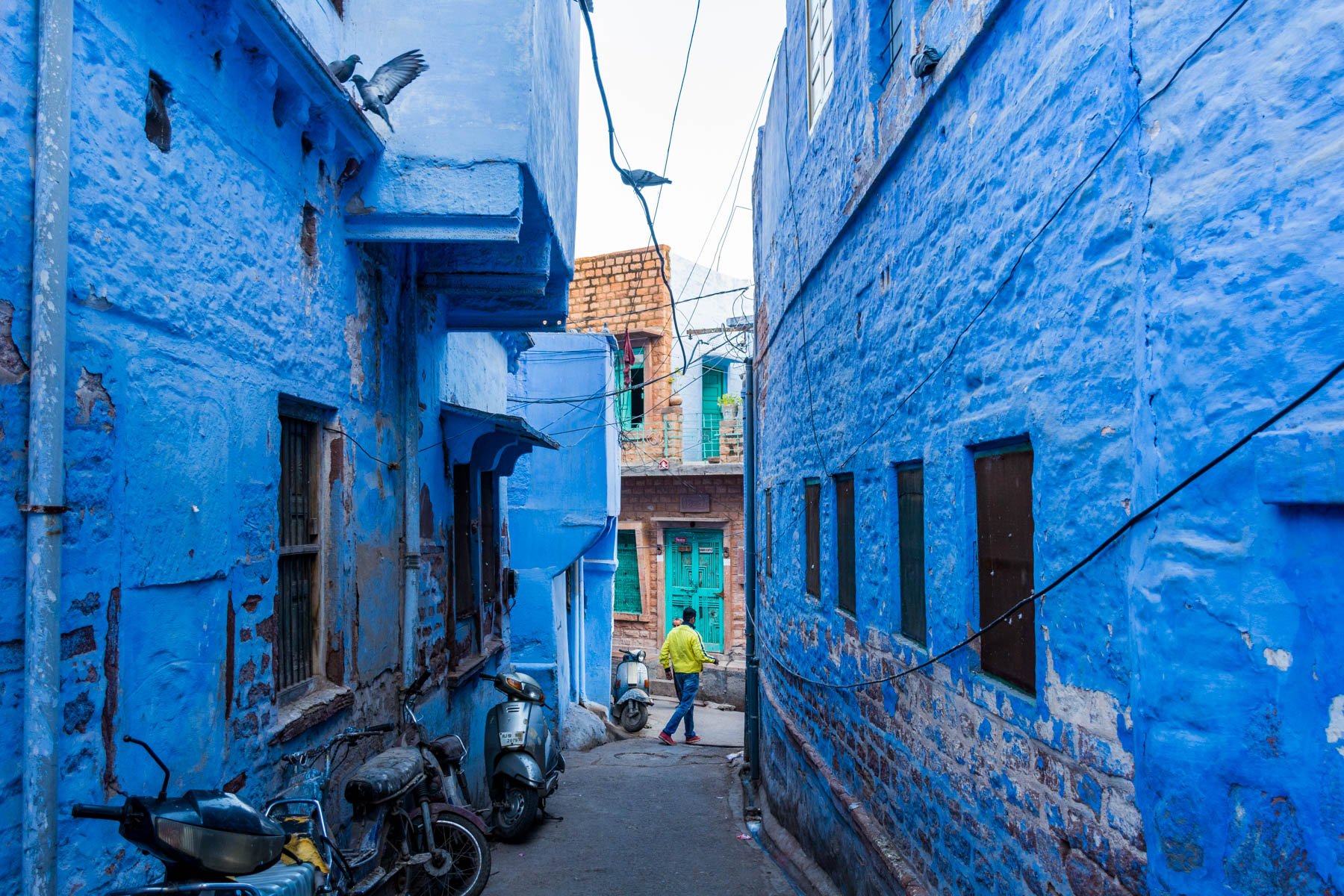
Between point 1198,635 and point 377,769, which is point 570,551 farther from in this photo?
point 1198,635

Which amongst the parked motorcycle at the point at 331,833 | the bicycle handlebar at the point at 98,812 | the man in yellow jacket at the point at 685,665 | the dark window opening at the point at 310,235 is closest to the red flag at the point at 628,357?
the man in yellow jacket at the point at 685,665

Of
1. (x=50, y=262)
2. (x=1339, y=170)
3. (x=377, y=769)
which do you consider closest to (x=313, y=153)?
(x=50, y=262)

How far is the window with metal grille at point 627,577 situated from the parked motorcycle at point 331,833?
48.2ft

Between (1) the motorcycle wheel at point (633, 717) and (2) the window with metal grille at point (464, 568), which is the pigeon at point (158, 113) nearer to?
(2) the window with metal grille at point (464, 568)

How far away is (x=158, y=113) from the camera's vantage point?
3.62 metres

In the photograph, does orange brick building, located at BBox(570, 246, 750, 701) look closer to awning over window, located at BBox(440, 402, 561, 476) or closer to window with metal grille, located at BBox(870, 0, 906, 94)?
awning over window, located at BBox(440, 402, 561, 476)

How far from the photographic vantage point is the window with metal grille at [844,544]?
21.0ft

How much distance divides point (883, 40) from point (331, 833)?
547 cm

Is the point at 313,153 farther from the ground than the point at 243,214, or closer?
farther from the ground

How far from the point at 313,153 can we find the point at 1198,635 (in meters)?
4.72

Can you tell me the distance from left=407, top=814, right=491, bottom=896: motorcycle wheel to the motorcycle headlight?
2.52 metres

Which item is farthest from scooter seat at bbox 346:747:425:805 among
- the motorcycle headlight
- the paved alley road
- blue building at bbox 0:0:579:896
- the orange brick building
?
the orange brick building

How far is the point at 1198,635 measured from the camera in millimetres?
2504

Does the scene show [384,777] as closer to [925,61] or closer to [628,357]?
[925,61]
